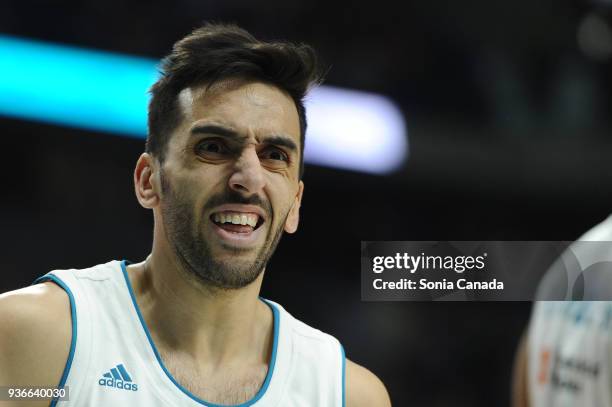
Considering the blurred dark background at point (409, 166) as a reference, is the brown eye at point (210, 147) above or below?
below

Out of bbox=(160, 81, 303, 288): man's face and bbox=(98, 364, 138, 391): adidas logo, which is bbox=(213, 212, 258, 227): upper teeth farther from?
bbox=(98, 364, 138, 391): adidas logo

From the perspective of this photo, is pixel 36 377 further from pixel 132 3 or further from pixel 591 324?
pixel 132 3

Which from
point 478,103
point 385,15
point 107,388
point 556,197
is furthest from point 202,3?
point 107,388

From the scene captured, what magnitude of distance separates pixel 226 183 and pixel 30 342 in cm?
55

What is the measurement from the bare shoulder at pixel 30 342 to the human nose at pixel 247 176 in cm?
50

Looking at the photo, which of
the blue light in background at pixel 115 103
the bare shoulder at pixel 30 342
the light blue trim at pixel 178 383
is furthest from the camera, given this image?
the blue light in background at pixel 115 103

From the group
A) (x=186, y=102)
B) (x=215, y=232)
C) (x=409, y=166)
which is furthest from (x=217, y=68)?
(x=409, y=166)

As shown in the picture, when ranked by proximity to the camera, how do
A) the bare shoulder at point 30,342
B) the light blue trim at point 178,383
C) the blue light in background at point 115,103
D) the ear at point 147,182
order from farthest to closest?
1. the blue light in background at point 115,103
2. the ear at point 147,182
3. the light blue trim at point 178,383
4. the bare shoulder at point 30,342

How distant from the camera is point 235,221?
1.94 metres

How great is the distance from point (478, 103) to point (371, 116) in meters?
0.49

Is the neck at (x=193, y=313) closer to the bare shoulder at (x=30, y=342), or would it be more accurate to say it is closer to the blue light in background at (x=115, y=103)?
the bare shoulder at (x=30, y=342)

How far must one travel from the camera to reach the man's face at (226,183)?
1.94 metres

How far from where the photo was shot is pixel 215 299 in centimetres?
202

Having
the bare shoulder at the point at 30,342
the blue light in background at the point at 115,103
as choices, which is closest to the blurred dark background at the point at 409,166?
the blue light in background at the point at 115,103
